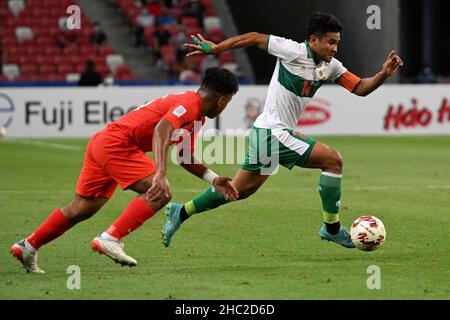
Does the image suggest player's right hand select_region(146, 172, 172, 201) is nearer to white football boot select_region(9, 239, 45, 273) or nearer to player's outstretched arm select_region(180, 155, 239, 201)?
player's outstretched arm select_region(180, 155, 239, 201)

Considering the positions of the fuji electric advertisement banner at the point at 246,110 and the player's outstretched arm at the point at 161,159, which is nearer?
the player's outstretched arm at the point at 161,159

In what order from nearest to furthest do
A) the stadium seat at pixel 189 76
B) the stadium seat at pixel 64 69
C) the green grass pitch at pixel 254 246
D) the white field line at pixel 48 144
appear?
the green grass pitch at pixel 254 246 < the white field line at pixel 48 144 < the stadium seat at pixel 189 76 < the stadium seat at pixel 64 69

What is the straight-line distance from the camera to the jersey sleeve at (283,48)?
939cm

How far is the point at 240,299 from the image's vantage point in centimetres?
709

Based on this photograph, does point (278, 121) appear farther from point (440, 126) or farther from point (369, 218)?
point (440, 126)

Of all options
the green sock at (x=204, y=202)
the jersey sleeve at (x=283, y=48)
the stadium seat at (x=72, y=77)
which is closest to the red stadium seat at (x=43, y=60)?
the stadium seat at (x=72, y=77)

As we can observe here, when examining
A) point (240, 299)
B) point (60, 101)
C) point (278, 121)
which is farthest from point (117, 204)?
point (60, 101)

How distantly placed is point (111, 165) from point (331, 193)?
88.5 inches

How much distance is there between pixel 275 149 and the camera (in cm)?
949

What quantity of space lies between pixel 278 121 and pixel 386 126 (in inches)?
658

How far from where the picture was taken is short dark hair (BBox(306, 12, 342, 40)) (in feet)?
30.5

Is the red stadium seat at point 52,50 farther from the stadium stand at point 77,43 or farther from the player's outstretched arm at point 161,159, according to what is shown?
the player's outstretched arm at point 161,159

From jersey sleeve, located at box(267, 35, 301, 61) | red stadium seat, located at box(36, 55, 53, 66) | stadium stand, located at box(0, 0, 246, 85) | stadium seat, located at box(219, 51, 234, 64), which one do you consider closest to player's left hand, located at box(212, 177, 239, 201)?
jersey sleeve, located at box(267, 35, 301, 61)

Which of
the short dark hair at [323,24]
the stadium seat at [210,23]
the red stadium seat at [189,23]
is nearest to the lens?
the short dark hair at [323,24]
